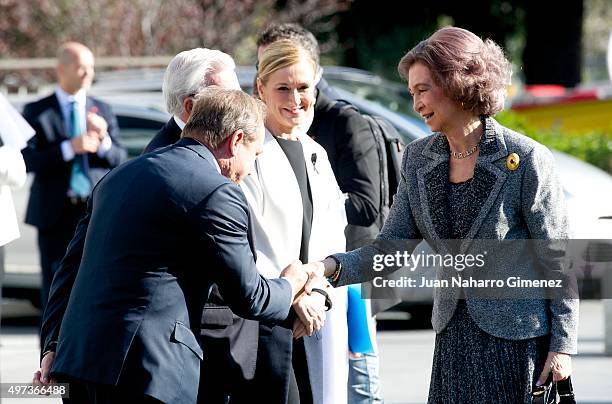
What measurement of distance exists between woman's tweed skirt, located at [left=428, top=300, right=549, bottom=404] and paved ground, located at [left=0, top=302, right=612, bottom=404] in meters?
3.10

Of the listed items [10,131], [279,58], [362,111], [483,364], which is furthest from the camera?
[362,111]

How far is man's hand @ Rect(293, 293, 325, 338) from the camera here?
4.58m

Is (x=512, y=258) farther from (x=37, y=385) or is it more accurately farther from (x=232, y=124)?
(x=37, y=385)

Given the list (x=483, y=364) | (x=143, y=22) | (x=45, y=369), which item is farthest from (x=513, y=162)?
(x=143, y=22)

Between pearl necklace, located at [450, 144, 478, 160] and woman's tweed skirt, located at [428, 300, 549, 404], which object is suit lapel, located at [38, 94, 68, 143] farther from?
woman's tweed skirt, located at [428, 300, 549, 404]

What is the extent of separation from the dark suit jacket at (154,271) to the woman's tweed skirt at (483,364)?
2.43 ft

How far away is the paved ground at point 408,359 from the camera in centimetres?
741

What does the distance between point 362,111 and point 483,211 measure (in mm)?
5366

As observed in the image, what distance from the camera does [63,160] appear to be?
8.46m

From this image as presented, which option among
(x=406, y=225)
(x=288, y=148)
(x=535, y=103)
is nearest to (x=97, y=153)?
(x=288, y=148)

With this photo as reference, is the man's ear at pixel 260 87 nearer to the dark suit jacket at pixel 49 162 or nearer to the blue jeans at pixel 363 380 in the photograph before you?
the blue jeans at pixel 363 380

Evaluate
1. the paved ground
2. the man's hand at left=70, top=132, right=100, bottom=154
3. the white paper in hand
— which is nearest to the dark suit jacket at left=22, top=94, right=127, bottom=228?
the man's hand at left=70, top=132, right=100, bottom=154

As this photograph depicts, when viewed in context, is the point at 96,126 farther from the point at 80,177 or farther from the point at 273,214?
the point at 273,214

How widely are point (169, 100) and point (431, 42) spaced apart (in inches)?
44.2
